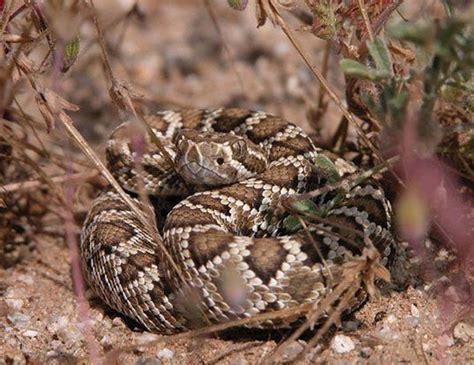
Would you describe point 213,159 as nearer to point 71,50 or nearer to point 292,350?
point 71,50

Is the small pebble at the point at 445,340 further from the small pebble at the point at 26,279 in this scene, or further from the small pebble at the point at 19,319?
the small pebble at the point at 26,279

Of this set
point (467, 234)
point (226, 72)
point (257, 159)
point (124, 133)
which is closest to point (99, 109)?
point (226, 72)

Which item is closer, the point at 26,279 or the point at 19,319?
the point at 19,319

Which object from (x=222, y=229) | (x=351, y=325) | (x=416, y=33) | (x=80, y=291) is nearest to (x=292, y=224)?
(x=222, y=229)

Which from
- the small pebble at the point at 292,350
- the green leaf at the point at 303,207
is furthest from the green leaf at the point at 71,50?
the small pebble at the point at 292,350

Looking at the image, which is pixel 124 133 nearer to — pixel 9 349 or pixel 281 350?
pixel 9 349

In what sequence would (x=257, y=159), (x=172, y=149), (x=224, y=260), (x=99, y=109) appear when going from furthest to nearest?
(x=99, y=109) → (x=172, y=149) → (x=257, y=159) → (x=224, y=260)

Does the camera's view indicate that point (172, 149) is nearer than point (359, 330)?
No
